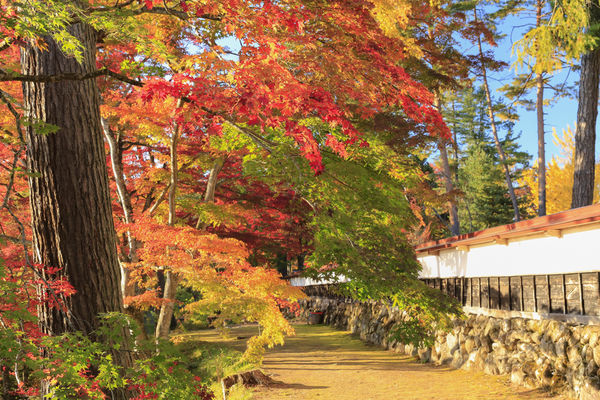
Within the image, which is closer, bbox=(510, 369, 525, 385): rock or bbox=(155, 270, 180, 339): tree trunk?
Answer: bbox=(510, 369, 525, 385): rock

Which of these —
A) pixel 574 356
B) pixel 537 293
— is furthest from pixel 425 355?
pixel 574 356

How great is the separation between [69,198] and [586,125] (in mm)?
13489

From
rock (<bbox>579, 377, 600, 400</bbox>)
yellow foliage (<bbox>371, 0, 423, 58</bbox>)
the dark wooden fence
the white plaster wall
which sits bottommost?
rock (<bbox>579, 377, 600, 400</bbox>)

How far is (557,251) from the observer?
9.19 m

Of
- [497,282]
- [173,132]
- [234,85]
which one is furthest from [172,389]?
[497,282]

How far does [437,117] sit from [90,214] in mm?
4657

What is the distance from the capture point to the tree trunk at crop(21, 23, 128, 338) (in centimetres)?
492

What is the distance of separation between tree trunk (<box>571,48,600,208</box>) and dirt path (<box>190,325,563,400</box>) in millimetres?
6155

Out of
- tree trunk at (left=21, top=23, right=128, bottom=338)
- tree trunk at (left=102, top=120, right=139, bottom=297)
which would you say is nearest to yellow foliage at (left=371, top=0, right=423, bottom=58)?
tree trunk at (left=102, top=120, right=139, bottom=297)

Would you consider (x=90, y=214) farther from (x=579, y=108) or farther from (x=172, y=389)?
(x=579, y=108)

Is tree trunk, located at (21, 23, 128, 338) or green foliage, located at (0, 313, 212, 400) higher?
tree trunk, located at (21, 23, 128, 338)

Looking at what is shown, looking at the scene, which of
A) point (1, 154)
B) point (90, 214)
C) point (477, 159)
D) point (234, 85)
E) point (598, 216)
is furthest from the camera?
point (477, 159)

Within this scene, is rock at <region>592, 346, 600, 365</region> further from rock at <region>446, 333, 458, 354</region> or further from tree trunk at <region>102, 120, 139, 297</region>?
tree trunk at <region>102, 120, 139, 297</region>

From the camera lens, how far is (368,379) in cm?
1177
